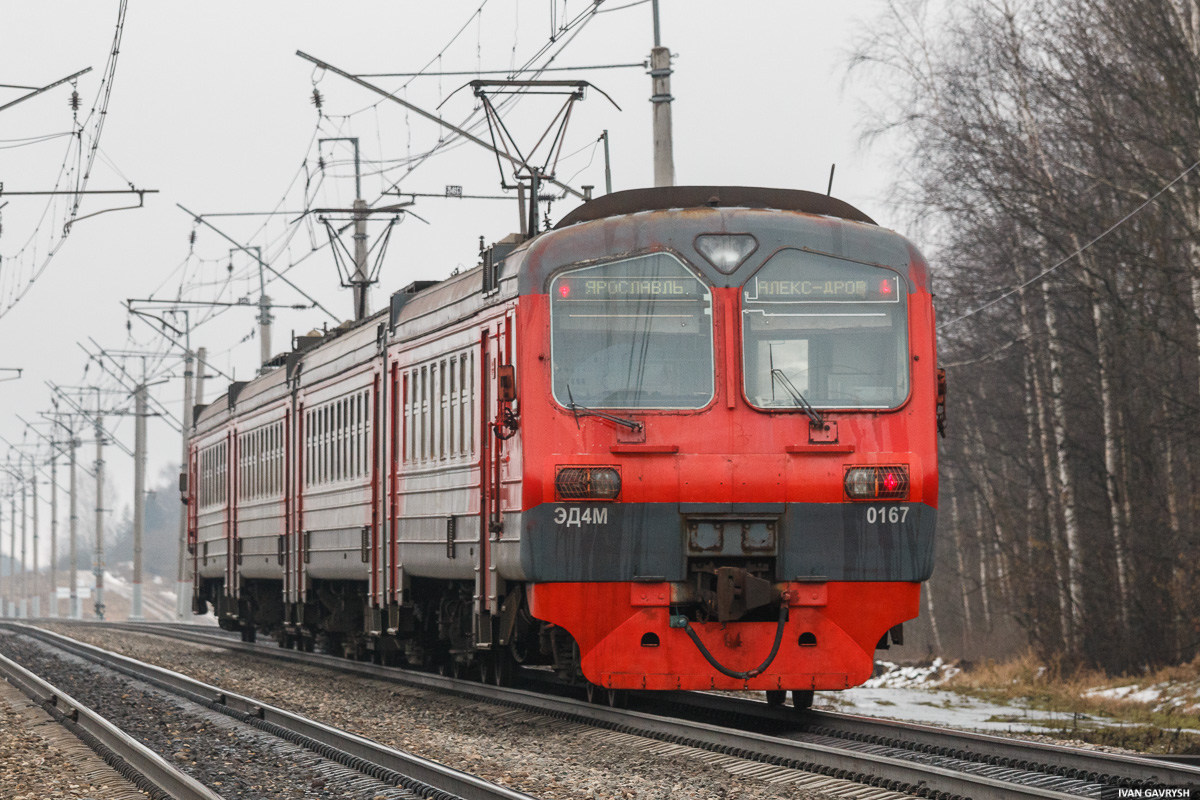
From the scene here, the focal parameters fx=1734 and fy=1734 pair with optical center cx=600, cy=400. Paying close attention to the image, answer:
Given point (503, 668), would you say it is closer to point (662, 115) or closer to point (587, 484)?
point (587, 484)

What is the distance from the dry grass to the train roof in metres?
3.87

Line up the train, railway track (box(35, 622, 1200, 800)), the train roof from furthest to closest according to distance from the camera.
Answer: the train roof
the train
railway track (box(35, 622, 1200, 800))

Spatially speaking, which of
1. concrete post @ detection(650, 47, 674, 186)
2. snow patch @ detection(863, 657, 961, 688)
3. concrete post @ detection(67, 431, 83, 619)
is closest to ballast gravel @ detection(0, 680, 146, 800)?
concrete post @ detection(650, 47, 674, 186)

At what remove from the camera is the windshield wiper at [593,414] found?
35.2 feet

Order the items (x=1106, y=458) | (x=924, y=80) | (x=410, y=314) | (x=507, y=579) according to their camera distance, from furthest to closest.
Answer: (x=924, y=80) < (x=1106, y=458) < (x=410, y=314) < (x=507, y=579)

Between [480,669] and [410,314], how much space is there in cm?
315

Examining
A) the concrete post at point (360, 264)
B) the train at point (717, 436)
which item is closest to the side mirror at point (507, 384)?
the train at point (717, 436)

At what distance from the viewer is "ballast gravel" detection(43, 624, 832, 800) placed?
337 inches

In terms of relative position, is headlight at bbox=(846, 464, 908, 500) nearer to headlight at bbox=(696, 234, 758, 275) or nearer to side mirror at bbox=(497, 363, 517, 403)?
headlight at bbox=(696, 234, 758, 275)

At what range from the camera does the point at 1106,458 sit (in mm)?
22188

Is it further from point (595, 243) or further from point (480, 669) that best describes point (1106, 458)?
point (595, 243)

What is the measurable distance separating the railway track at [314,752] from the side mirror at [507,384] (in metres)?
2.29

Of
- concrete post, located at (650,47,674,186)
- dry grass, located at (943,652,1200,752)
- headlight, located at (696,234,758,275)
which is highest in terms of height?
concrete post, located at (650,47,674,186)

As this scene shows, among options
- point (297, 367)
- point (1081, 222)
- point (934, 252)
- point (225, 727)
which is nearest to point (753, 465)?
point (225, 727)
